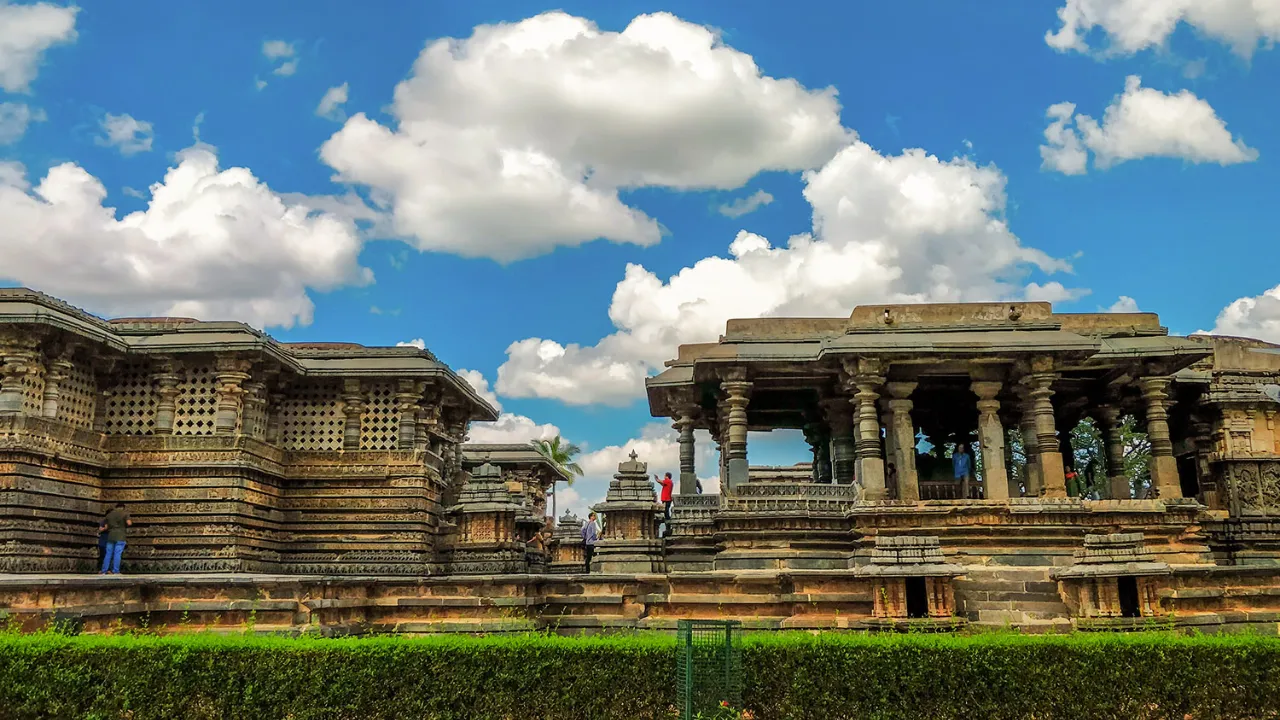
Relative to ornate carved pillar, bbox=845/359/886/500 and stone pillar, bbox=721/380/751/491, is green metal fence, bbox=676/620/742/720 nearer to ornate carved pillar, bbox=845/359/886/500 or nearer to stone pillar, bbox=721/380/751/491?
ornate carved pillar, bbox=845/359/886/500

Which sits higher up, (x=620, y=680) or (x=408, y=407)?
(x=408, y=407)

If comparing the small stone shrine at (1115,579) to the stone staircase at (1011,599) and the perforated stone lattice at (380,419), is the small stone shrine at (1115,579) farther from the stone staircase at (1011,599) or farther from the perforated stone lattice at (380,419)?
the perforated stone lattice at (380,419)

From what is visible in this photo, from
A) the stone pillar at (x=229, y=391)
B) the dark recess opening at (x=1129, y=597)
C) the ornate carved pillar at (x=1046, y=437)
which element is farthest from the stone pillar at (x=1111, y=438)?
the stone pillar at (x=229, y=391)

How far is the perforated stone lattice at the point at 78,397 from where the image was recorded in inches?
671

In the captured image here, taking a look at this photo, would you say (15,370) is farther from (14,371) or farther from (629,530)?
(629,530)

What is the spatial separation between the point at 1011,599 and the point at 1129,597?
5.05 ft

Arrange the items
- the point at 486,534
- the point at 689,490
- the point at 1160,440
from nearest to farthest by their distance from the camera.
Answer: the point at 1160,440
the point at 486,534
the point at 689,490

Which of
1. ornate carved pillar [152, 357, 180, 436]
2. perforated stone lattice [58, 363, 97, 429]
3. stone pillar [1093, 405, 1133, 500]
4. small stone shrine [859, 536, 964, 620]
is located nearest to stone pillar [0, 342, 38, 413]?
perforated stone lattice [58, 363, 97, 429]

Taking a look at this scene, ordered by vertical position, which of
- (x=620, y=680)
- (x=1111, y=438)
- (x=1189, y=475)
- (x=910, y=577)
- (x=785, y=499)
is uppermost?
(x=1111, y=438)

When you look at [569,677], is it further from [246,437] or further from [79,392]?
[79,392]

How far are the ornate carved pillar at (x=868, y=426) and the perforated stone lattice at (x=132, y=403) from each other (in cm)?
1419

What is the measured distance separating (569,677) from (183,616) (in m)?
5.90

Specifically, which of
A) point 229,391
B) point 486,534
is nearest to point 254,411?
point 229,391

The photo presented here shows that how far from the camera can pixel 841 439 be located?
20391 millimetres
